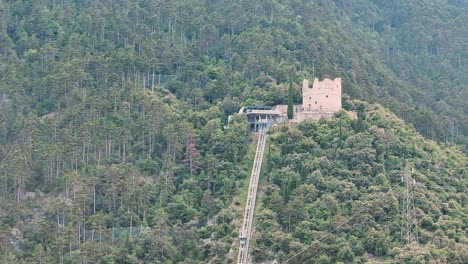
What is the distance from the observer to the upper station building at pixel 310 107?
11312 cm

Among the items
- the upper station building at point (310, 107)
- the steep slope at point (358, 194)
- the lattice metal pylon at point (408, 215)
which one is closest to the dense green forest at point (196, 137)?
the steep slope at point (358, 194)

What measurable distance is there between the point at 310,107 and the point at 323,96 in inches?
59.4

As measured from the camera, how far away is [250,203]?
101500 millimetres

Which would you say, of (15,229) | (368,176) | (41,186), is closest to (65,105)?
→ (41,186)

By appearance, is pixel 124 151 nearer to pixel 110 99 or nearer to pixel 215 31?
pixel 110 99

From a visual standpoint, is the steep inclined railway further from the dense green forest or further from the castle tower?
the castle tower

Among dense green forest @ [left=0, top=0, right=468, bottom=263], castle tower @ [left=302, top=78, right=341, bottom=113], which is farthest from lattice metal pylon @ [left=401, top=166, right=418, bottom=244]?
castle tower @ [left=302, top=78, right=341, bottom=113]

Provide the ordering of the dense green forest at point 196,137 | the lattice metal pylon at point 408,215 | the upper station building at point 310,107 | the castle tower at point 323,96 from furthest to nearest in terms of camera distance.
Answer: the castle tower at point 323,96 < the upper station building at point 310,107 < the dense green forest at point 196,137 < the lattice metal pylon at point 408,215

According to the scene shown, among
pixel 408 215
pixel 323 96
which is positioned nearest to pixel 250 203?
pixel 408 215

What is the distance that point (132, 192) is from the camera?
10231cm

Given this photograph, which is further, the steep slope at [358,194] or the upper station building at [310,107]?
the upper station building at [310,107]

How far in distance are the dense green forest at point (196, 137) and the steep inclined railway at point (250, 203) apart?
0.85 meters

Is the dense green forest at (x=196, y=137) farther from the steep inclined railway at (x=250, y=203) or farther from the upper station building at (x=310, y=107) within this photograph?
the upper station building at (x=310, y=107)

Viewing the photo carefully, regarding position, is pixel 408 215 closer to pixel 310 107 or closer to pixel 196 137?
pixel 310 107
